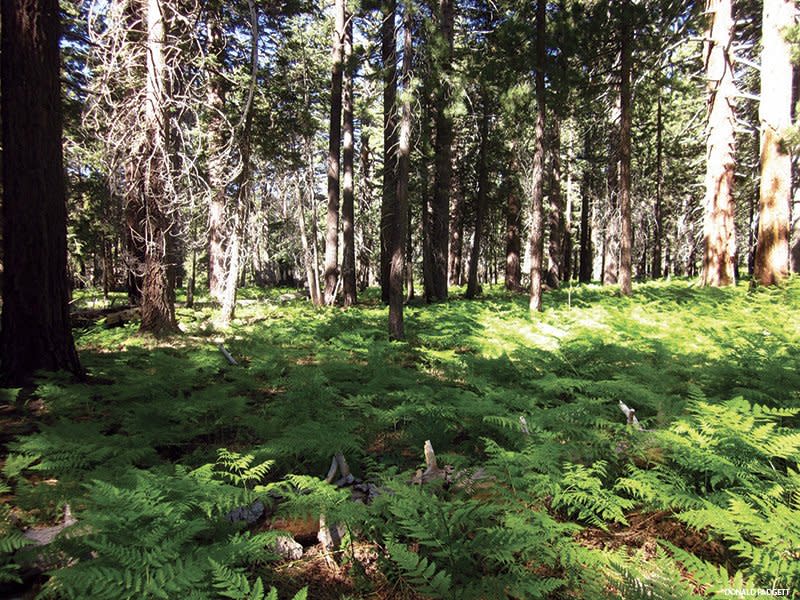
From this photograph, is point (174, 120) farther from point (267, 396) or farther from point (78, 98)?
point (78, 98)

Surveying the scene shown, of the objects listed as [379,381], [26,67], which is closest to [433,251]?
[379,381]

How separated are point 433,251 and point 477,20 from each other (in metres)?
8.59

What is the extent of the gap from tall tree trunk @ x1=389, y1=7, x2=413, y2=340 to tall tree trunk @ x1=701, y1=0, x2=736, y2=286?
27.2ft

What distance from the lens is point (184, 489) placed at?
8.55 ft

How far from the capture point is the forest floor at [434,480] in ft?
6.64

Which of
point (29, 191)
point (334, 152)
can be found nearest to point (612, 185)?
point (334, 152)

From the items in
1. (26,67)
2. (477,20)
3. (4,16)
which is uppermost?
(477,20)

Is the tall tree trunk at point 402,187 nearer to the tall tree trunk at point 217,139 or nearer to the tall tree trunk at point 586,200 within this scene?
the tall tree trunk at point 217,139

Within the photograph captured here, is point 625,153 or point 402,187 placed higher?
point 625,153

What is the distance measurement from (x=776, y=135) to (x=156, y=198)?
13432mm

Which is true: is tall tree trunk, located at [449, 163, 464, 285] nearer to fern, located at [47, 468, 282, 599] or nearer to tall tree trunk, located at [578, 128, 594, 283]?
tall tree trunk, located at [578, 128, 594, 283]

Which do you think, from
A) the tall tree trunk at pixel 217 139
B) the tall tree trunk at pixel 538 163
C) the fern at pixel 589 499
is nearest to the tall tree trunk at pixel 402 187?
the tall tree trunk at pixel 217 139

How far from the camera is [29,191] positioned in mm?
4910

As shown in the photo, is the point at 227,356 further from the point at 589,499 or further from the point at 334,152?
the point at 334,152
